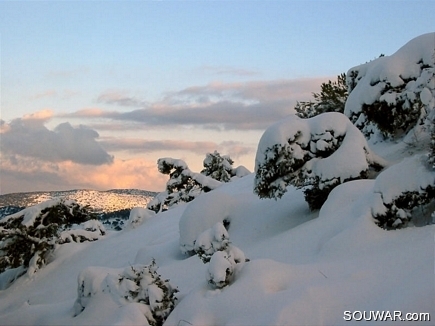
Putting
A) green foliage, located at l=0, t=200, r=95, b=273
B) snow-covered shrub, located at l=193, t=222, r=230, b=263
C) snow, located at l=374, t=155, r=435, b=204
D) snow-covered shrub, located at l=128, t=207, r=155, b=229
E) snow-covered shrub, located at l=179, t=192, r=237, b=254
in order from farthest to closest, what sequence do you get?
snow-covered shrub, located at l=128, t=207, r=155, b=229
green foliage, located at l=0, t=200, r=95, b=273
snow-covered shrub, located at l=179, t=192, r=237, b=254
snow, located at l=374, t=155, r=435, b=204
snow-covered shrub, located at l=193, t=222, r=230, b=263

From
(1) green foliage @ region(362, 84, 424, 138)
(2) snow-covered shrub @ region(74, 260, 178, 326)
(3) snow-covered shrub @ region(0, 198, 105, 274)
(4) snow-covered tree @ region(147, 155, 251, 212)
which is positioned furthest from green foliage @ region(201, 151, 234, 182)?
(2) snow-covered shrub @ region(74, 260, 178, 326)

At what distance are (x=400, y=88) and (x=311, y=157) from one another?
414 centimetres

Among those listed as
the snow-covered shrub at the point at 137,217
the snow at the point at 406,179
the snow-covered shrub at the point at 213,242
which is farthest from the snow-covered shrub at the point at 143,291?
the snow-covered shrub at the point at 137,217

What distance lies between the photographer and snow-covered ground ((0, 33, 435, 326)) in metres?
6.36

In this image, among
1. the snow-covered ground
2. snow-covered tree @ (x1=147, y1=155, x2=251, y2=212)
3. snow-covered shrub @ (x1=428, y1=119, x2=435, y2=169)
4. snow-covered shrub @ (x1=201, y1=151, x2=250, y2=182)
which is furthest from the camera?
snow-covered shrub @ (x1=201, y1=151, x2=250, y2=182)

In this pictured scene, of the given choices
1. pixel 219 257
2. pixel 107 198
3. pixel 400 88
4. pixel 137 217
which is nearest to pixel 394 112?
pixel 400 88

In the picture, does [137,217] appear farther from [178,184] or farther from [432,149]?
[432,149]

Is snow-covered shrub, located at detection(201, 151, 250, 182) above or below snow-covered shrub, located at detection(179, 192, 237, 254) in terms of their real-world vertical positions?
below

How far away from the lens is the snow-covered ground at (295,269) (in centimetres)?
636

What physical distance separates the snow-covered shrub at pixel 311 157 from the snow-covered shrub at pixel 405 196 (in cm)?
335

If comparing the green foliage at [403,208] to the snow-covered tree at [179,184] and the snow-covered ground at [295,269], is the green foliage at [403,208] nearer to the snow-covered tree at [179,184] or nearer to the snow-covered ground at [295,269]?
the snow-covered ground at [295,269]

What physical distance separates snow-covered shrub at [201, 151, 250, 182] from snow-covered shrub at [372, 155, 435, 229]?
1035 inches

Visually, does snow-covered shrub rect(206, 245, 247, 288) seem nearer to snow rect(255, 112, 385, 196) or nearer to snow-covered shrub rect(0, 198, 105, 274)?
snow rect(255, 112, 385, 196)

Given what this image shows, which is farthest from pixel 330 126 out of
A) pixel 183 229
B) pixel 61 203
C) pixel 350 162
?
pixel 61 203
